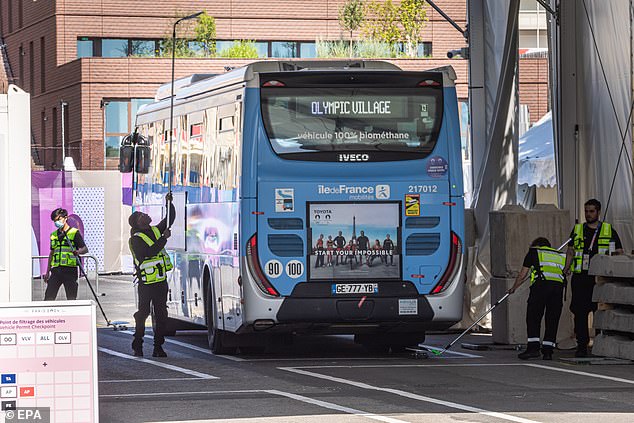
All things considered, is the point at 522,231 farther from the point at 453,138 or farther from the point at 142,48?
the point at 142,48

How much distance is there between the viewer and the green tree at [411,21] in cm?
6438

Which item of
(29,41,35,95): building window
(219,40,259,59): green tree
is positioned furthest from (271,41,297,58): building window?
(29,41,35,95): building window

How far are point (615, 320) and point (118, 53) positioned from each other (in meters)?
49.7

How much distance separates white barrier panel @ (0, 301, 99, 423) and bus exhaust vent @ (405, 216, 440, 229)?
8204mm

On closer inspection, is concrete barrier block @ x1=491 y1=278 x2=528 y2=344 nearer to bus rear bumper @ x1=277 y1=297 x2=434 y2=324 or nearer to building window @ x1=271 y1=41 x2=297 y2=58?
bus rear bumper @ x1=277 y1=297 x2=434 y2=324

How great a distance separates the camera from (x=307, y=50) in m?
67.4

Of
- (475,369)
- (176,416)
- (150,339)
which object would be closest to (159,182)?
(150,339)

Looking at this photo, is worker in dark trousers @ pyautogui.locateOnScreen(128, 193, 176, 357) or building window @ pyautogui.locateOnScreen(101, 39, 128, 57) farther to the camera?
A: building window @ pyautogui.locateOnScreen(101, 39, 128, 57)

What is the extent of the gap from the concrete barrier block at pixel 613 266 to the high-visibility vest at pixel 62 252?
831 cm

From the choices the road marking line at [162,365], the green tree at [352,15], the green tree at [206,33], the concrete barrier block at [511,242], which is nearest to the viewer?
the road marking line at [162,365]

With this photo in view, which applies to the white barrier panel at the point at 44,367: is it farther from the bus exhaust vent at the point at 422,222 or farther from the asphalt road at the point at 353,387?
the bus exhaust vent at the point at 422,222

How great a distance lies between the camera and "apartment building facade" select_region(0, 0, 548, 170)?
60.7 m

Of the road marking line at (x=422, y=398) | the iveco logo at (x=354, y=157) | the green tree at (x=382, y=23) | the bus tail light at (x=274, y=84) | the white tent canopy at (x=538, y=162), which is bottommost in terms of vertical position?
the road marking line at (x=422, y=398)

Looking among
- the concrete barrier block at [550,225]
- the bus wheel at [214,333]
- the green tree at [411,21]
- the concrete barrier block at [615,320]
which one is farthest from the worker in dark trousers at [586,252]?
the green tree at [411,21]
